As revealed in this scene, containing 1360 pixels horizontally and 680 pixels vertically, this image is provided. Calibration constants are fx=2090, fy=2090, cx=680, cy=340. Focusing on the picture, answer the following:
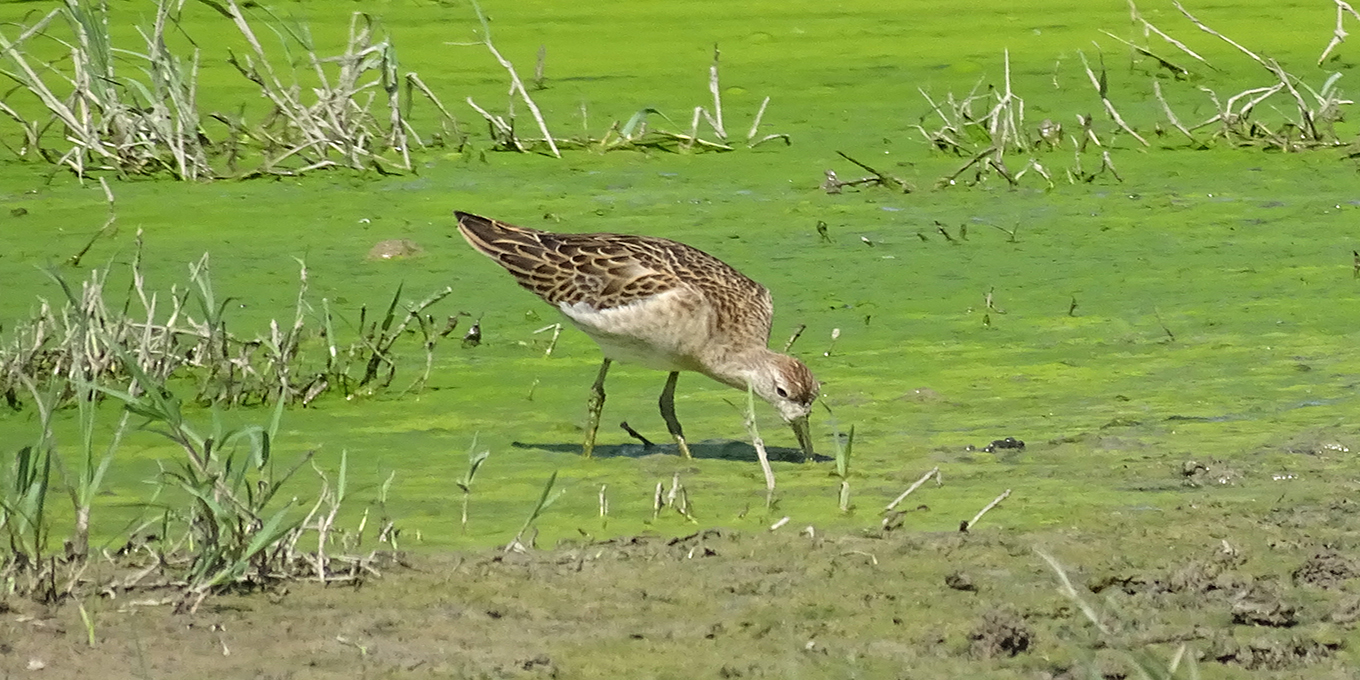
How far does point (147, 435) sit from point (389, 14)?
5.63 metres

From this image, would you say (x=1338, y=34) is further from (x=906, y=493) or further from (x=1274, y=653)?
(x=1274, y=653)

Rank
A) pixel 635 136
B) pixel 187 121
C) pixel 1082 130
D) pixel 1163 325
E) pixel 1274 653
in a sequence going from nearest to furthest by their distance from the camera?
1. pixel 1274 653
2. pixel 1163 325
3. pixel 187 121
4. pixel 635 136
5. pixel 1082 130

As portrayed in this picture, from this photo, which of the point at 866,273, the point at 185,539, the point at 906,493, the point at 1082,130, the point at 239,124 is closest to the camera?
the point at 185,539

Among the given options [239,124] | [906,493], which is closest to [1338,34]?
[239,124]

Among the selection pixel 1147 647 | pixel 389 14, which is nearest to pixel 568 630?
pixel 1147 647

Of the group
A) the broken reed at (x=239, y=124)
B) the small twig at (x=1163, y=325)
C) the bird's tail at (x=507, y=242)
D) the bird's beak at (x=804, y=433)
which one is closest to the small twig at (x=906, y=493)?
the bird's beak at (x=804, y=433)

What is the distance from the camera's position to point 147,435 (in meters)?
5.44

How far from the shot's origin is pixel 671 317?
5.50m

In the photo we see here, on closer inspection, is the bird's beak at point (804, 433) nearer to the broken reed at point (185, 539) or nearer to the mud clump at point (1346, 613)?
the broken reed at point (185, 539)

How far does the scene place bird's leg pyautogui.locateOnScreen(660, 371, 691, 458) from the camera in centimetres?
530

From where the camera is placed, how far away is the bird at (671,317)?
5.39 m

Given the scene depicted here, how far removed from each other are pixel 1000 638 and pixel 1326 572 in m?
0.81

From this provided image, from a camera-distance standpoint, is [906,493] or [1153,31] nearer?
[906,493]

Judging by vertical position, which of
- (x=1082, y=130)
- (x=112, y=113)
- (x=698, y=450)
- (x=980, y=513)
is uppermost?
(x=112, y=113)
